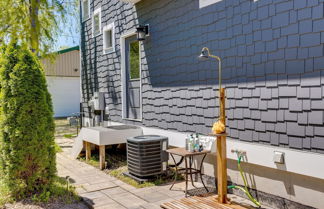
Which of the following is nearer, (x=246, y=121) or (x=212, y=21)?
(x=246, y=121)

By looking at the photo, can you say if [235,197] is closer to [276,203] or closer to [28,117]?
[276,203]

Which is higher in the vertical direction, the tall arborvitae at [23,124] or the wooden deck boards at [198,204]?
the tall arborvitae at [23,124]

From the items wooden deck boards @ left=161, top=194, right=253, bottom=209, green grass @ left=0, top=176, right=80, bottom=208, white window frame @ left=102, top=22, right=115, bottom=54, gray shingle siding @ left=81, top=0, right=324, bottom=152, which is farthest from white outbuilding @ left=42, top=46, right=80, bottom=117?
wooden deck boards @ left=161, top=194, right=253, bottom=209

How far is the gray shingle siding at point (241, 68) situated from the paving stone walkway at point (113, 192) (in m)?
1.11

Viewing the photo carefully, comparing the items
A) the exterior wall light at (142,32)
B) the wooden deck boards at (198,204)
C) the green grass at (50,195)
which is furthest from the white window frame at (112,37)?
the wooden deck boards at (198,204)

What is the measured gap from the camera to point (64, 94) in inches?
670

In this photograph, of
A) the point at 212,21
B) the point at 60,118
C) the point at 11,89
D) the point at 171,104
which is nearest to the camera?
the point at 11,89

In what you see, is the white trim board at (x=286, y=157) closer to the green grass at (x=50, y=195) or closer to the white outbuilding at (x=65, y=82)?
the green grass at (x=50, y=195)

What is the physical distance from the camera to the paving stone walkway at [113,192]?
3582 millimetres

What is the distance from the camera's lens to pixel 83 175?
4953 millimetres

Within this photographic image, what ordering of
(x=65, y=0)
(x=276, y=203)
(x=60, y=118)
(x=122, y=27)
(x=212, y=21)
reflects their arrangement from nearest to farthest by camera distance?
(x=276, y=203) < (x=212, y=21) < (x=122, y=27) < (x=65, y=0) < (x=60, y=118)

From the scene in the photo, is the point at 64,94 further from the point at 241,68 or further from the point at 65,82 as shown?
the point at 241,68

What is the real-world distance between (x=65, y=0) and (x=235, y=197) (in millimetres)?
9314

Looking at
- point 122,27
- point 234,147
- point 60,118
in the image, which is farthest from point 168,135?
point 60,118
